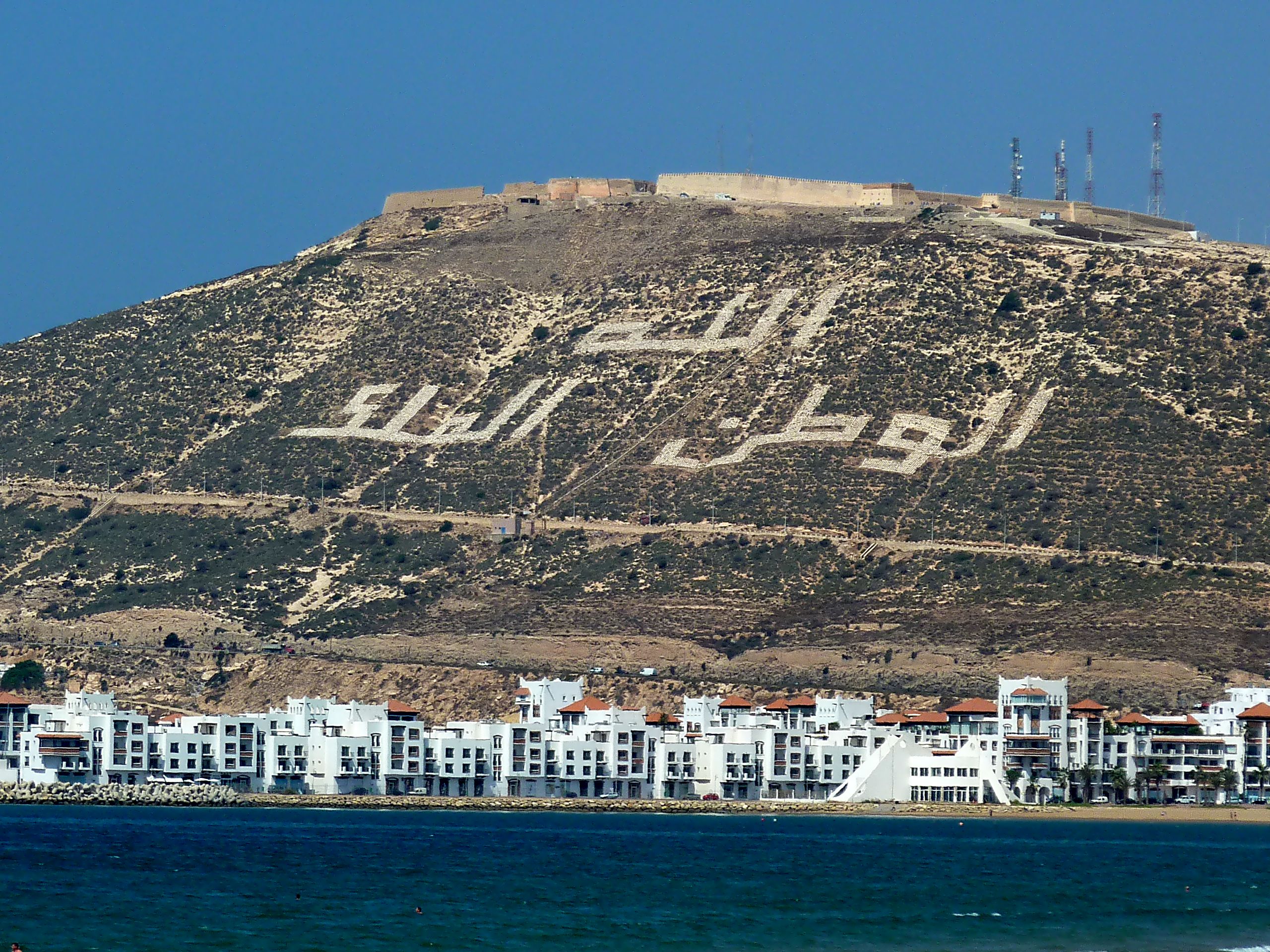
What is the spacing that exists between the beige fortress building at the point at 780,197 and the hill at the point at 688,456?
10.5 ft

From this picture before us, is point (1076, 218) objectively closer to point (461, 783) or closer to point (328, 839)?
point (461, 783)

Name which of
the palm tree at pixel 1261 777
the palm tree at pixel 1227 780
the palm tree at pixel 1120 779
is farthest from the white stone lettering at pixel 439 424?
the palm tree at pixel 1261 777

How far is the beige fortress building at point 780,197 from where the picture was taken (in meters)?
172

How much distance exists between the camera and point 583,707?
370 ft

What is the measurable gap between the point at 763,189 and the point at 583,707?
72293mm

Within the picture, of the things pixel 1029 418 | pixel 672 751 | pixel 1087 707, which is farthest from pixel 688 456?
pixel 1087 707

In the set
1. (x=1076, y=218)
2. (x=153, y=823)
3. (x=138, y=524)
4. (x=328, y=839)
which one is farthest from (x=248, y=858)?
(x=1076, y=218)

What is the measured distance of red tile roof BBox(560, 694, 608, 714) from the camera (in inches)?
4432

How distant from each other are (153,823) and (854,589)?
42211 mm

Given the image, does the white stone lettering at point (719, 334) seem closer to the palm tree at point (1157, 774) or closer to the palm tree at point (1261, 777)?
the palm tree at point (1261, 777)

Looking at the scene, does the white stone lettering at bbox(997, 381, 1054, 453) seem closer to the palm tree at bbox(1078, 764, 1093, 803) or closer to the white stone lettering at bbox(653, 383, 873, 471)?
the white stone lettering at bbox(653, 383, 873, 471)

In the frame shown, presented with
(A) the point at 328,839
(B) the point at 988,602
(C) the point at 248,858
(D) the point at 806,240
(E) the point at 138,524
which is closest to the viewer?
(C) the point at 248,858

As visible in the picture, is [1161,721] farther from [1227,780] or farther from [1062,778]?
[1062,778]

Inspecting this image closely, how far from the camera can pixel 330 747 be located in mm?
110438
